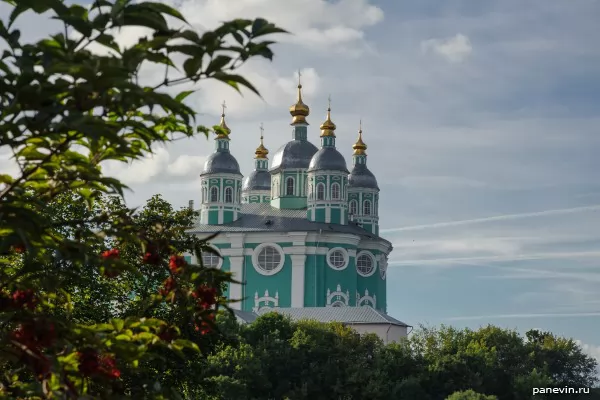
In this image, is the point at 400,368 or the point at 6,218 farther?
the point at 400,368

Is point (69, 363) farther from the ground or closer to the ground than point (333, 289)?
closer to the ground

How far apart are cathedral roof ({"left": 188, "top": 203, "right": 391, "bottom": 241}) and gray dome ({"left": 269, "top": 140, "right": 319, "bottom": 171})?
2672 millimetres

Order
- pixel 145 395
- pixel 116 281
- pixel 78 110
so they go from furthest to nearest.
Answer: pixel 116 281, pixel 145 395, pixel 78 110

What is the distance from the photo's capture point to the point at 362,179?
7575 cm

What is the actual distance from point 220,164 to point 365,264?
9957 millimetres

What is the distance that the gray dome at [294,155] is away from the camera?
72125mm

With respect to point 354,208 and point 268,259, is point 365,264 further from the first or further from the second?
point 268,259

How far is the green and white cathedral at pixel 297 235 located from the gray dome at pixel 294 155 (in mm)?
58

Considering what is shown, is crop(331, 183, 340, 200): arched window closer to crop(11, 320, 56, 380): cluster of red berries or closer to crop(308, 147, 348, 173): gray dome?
crop(308, 147, 348, 173): gray dome

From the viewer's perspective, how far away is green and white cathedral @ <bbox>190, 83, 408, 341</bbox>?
67.3 m

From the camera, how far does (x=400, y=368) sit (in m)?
49.8

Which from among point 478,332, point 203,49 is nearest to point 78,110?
point 203,49

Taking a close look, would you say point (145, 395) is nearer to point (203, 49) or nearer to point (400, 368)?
point (203, 49)

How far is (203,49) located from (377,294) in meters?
66.8
